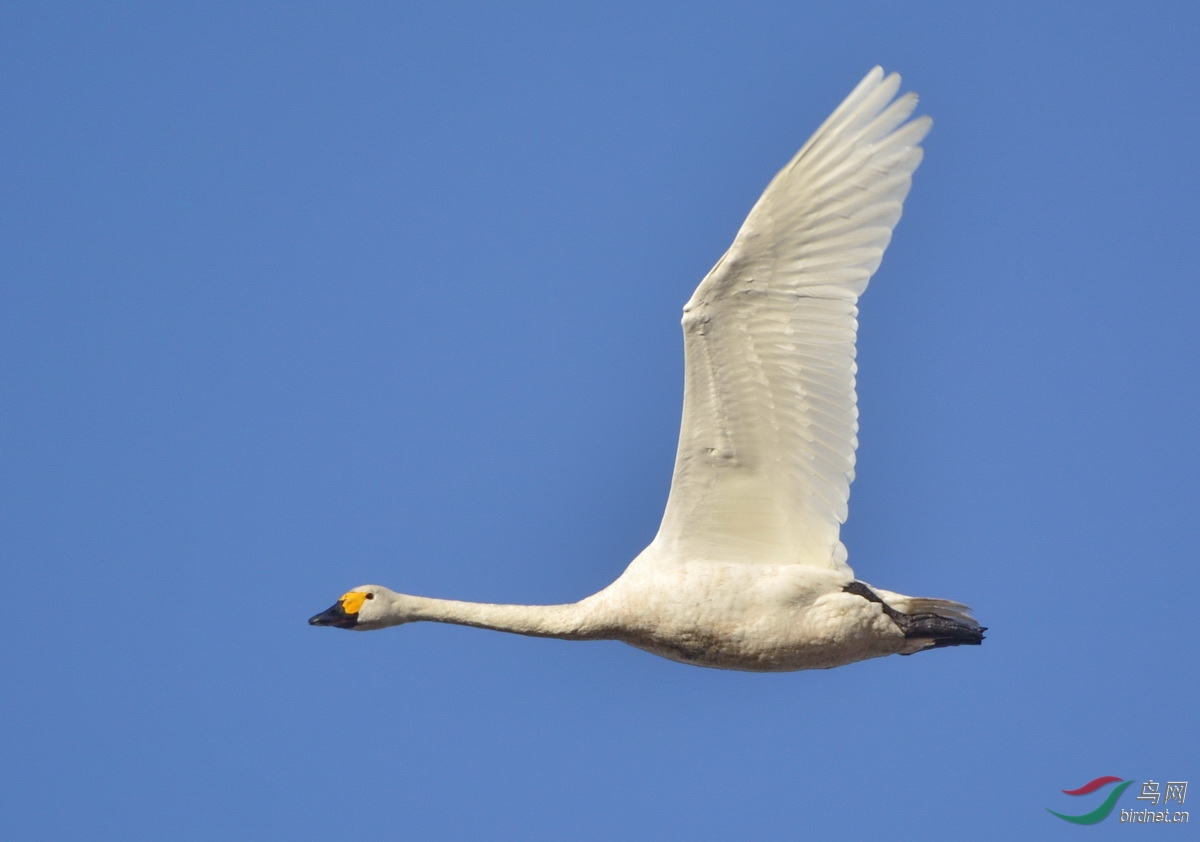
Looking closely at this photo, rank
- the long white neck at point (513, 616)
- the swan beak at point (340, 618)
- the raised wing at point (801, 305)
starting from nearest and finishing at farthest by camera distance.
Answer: the raised wing at point (801, 305) < the long white neck at point (513, 616) < the swan beak at point (340, 618)

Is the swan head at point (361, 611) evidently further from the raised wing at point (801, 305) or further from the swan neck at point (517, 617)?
the raised wing at point (801, 305)

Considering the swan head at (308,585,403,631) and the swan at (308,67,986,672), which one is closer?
the swan at (308,67,986,672)

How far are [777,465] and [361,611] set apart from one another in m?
3.84

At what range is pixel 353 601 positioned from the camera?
49.6 feet

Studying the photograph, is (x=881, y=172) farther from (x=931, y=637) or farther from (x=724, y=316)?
(x=931, y=637)

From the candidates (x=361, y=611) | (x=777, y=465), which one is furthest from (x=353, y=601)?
(x=777, y=465)

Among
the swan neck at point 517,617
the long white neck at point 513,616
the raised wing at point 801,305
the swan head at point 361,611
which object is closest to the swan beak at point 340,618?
the swan head at point 361,611

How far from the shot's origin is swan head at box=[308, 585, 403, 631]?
→ 1508cm

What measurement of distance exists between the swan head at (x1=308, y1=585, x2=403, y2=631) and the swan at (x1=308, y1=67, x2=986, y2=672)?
14 mm

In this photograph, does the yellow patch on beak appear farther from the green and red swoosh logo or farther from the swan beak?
the green and red swoosh logo

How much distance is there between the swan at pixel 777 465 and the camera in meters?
14.0

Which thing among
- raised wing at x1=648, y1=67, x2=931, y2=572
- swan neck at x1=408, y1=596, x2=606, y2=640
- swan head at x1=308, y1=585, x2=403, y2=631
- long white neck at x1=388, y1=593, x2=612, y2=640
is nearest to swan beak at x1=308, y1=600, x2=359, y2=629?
swan head at x1=308, y1=585, x2=403, y2=631

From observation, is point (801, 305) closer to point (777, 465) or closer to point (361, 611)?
point (777, 465)

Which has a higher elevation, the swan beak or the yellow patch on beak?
the yellow patch on beak
